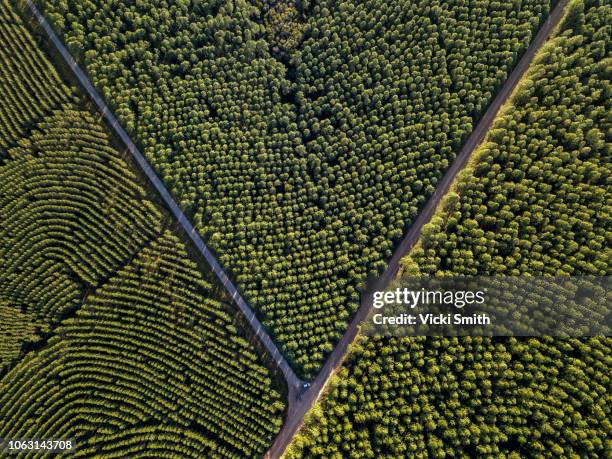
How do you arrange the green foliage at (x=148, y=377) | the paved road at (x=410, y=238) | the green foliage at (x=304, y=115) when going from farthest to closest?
the green foliage at (x=304, y=115)
the paved road at (x=410, y=238)
the green foliage at (x=148, y=377)

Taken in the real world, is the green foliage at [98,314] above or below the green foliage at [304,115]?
below

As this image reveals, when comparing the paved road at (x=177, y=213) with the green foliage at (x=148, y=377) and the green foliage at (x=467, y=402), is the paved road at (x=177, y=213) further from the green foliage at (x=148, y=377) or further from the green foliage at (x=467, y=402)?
the green foliage at (x=467, y=402)

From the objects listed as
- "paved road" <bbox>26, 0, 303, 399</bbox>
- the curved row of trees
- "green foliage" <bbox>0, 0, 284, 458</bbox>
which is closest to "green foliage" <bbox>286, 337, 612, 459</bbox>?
the curved row of trees

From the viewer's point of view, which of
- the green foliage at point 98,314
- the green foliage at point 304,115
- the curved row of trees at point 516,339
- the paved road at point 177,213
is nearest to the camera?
the curved row of trees at point 516,339

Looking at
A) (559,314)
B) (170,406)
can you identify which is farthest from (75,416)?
(559,314)

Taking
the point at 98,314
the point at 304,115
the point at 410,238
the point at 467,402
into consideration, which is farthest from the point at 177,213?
the point at 467,402

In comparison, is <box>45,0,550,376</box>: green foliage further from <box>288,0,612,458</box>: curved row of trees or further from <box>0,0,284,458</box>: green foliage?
<box>0,0,284,458</box>: green foliage

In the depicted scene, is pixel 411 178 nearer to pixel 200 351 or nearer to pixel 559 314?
pixel 559 314


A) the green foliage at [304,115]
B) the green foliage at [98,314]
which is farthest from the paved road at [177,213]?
the green foliage at [98,314]
